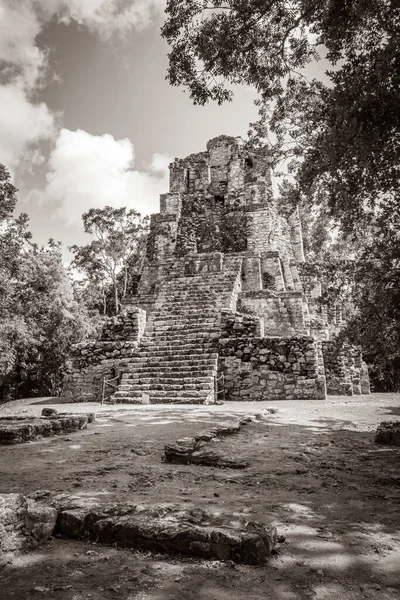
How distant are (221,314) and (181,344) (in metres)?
1.73

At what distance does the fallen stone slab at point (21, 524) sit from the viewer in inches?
88.0

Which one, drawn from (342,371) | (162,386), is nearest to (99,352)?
(162,386)

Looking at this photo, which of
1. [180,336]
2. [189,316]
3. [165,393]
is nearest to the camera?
[165,393]

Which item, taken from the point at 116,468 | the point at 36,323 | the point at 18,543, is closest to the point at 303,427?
the point at 116,468

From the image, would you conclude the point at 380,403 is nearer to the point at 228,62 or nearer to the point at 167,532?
the point at 228,62

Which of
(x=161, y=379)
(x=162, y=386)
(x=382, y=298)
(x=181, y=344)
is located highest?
(x=181, y=344)

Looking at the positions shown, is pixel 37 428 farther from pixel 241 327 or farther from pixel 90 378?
pixel 241 327

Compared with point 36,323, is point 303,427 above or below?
below

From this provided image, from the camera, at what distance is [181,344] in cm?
1322

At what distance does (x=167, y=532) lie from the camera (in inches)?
88.3

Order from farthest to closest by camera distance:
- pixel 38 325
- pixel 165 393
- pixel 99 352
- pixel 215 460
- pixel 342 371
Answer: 1. pixel 38 325
2. pixel 342 371
3. pixel 99 352
4. pixel 165 393
5. pixel 215 460

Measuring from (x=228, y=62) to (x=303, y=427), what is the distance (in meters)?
6.58

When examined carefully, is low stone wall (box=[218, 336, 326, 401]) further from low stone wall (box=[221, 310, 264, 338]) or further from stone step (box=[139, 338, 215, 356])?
stone step (box=[139, 338, 215, 356])

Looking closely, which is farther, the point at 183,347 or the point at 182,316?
the point at 182,316
